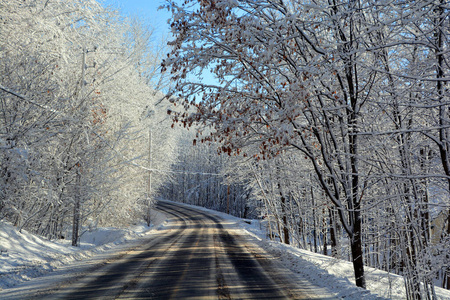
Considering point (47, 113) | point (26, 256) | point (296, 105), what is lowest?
point (26, 256)

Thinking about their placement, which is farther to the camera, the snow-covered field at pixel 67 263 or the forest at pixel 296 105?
the snow-covered field at pixel 67 263

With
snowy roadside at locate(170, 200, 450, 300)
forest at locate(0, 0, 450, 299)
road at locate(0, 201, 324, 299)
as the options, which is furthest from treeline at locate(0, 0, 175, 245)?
snowy roadside at locate(170, 200, 450, 300)

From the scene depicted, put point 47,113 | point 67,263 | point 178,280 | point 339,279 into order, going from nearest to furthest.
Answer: point 178,280 → point 339,279 → point 67,263 → point 47,113

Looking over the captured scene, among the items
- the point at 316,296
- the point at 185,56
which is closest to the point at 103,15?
the point at 185,56

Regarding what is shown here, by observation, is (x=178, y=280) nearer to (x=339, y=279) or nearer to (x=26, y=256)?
(x=339, y=279)

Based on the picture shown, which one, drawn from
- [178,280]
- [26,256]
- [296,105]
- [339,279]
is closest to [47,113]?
[26,256]

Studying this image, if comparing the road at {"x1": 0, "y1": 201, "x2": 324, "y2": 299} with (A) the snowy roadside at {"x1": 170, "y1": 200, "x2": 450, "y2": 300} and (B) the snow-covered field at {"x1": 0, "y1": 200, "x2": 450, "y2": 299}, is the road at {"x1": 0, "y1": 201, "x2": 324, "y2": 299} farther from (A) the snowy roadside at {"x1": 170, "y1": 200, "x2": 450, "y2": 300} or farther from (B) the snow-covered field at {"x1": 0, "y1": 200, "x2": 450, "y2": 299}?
(B) the snow-covered field at {"x1": 0, "y1": 200, "x2": 450, "y2": 299}

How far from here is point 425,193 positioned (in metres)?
9.36

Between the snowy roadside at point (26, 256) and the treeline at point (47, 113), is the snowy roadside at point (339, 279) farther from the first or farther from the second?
the treeline at point (47, 113)

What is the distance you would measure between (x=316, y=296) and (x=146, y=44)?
35.9m

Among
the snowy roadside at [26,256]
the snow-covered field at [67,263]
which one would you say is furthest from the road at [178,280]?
the snowy roadside at [26,256]

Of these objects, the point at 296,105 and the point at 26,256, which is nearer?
the point at 296,105

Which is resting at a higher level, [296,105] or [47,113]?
[47,113]

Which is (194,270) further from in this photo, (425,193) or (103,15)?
(103,15)
